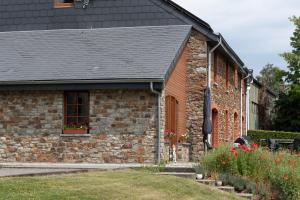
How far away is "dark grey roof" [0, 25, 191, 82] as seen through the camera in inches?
768

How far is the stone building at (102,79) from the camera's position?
63.1ft

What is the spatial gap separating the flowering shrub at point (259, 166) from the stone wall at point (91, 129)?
Answer: 3.81 m

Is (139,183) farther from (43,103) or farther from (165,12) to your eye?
(165,12)

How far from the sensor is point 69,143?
19.8 m

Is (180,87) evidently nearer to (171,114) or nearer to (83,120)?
(171,114)

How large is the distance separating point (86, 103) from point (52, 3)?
5.54 m

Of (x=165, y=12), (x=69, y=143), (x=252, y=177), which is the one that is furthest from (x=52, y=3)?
(x=252, y=177)

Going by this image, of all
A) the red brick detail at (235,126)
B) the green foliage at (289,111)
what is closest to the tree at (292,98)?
the green foliage at (289,111)

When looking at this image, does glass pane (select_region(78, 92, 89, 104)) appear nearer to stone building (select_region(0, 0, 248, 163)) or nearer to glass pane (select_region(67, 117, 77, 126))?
stone building (select_region(0, 0, 248, 163))

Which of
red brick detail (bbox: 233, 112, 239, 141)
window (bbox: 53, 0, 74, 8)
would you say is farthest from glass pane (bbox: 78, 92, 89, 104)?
red brick detail (bbox: 233, 112, 239, 141)

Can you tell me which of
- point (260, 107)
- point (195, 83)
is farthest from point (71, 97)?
point (260, 107)

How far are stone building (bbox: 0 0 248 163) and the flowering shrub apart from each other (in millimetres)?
3857

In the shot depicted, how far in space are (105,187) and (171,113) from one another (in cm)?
943

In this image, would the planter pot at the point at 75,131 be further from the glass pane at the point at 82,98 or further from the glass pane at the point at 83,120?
the glass pane at the point at 82,98
